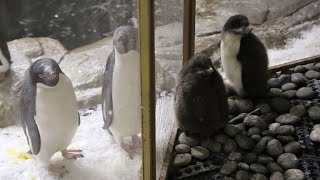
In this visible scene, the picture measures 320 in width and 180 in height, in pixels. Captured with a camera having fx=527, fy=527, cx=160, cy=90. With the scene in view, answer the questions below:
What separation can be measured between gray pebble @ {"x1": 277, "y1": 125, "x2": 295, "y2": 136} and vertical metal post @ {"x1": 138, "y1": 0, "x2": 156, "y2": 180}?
13.5 inches

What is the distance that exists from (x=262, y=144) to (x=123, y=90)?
367mm

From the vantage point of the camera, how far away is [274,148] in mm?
1108

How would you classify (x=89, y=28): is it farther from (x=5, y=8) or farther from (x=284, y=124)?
(x=284, y=124)

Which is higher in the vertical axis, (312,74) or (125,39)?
(125,39)

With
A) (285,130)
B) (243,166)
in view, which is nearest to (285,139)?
(285,130)

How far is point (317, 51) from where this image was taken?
67.3 inches

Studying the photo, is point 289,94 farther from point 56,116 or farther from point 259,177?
point 56,116

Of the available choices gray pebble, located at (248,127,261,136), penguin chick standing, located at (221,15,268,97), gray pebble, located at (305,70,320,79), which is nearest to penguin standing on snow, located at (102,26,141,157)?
gray pebble, located at (248,127,261,136)

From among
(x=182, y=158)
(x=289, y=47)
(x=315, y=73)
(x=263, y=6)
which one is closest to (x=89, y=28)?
(x=182, y=158)

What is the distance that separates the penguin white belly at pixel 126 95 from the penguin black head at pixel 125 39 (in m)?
0.01

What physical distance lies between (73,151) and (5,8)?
Result: 32 cm

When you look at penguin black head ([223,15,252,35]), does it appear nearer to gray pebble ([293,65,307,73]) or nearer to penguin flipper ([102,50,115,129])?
gray pebble ([293,65,307,73])

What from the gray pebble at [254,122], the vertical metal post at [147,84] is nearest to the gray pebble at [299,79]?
the gray pebble at [254,122]

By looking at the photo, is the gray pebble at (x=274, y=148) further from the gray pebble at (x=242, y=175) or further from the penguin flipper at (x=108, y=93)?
the penguin flipper at (x=108, y=93)
